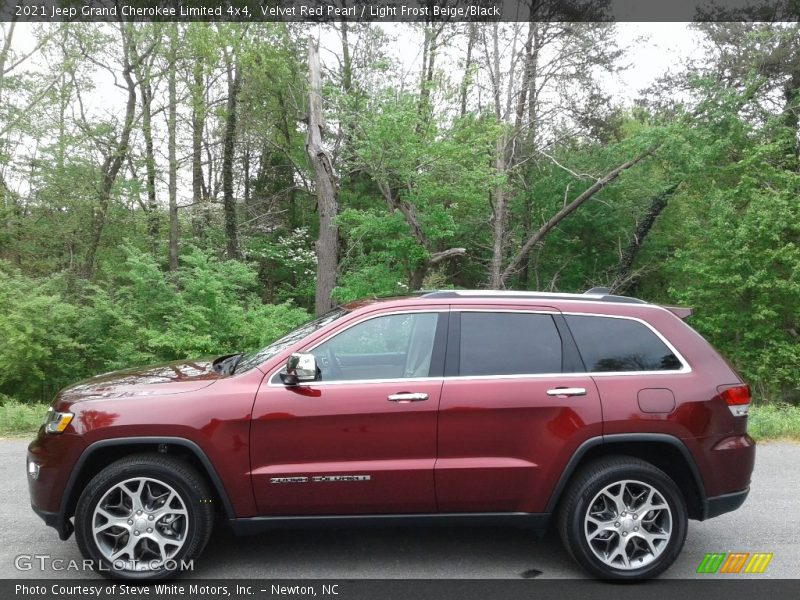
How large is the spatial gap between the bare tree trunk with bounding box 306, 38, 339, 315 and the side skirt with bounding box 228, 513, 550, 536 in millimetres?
14035

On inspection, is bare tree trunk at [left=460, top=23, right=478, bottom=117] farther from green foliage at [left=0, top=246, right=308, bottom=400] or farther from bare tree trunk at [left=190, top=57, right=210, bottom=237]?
bare tree trunk at [left=190, top=57, right=210, bottom=237]

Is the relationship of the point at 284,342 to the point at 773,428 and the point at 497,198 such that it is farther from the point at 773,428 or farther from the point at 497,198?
the point at 497,198

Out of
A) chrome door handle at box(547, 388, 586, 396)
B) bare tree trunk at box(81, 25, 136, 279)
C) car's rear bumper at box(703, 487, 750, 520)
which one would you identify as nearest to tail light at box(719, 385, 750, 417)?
car's rear bumper at box(703, 487, 750, 520)

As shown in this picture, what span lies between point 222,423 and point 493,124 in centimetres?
1451

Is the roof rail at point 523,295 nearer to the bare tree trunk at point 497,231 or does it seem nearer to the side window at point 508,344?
the side window at point 508,344

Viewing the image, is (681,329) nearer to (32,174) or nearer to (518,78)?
(518,78)

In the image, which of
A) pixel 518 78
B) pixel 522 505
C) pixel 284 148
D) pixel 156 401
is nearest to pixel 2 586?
pixel 156 401

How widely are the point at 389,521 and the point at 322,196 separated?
15248mm

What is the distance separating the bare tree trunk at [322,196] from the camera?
1797 cm

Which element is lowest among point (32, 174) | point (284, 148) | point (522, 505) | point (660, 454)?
point (522, 505)

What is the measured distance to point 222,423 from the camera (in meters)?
3.79

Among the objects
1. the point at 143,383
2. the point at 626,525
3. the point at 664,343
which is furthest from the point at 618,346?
the point at 143,383

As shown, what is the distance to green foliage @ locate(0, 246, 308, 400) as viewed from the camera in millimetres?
13961

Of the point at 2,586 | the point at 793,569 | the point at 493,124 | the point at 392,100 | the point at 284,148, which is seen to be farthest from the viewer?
the point at 284,148
